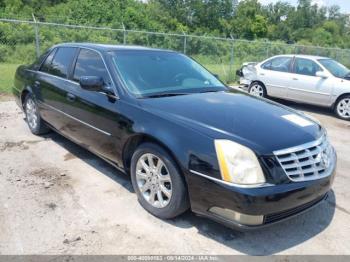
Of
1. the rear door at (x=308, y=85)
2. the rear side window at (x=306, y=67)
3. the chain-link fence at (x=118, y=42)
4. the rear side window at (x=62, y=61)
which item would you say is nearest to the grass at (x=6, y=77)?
the chain-link fence at (x=118, y=42)

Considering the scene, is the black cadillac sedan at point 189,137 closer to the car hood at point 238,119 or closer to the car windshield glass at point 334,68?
the car hood at point 238,119

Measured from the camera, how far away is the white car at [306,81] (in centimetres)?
885

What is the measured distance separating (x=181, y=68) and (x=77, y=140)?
5.52ft

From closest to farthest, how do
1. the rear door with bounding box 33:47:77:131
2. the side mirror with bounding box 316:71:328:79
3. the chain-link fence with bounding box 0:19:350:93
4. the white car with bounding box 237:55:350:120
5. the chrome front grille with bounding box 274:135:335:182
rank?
the chrome front grille with bounding box 274:135:335:182 < the rear door with bounding box 33:47:77:131 < the white car with bounding box 237:55:350:120 < the side mirror with bounding box 316:71:328:79 < the chain-link fence with bounding box 0:19:350:93

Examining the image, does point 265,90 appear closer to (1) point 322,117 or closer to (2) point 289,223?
(1) point 322,117

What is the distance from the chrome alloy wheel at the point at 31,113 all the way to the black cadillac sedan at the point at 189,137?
104 cm

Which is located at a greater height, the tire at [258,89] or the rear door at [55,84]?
the rear door at [55,84]

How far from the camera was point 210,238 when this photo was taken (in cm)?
316

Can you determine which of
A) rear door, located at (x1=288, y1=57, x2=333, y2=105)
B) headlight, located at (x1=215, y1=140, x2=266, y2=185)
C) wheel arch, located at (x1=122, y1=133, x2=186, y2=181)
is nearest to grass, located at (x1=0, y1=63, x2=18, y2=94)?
wheel arch, located at (x1=122, y1=133, x2=186, y2=181)

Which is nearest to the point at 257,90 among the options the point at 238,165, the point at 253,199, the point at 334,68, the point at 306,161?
the point at 334,68

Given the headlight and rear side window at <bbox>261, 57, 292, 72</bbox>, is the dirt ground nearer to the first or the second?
the headlight

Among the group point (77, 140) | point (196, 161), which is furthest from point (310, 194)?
point (77, 140)

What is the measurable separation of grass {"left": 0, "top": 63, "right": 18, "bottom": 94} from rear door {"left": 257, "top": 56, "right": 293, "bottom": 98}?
734 centimetres

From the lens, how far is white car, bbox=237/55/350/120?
8.85 metres
